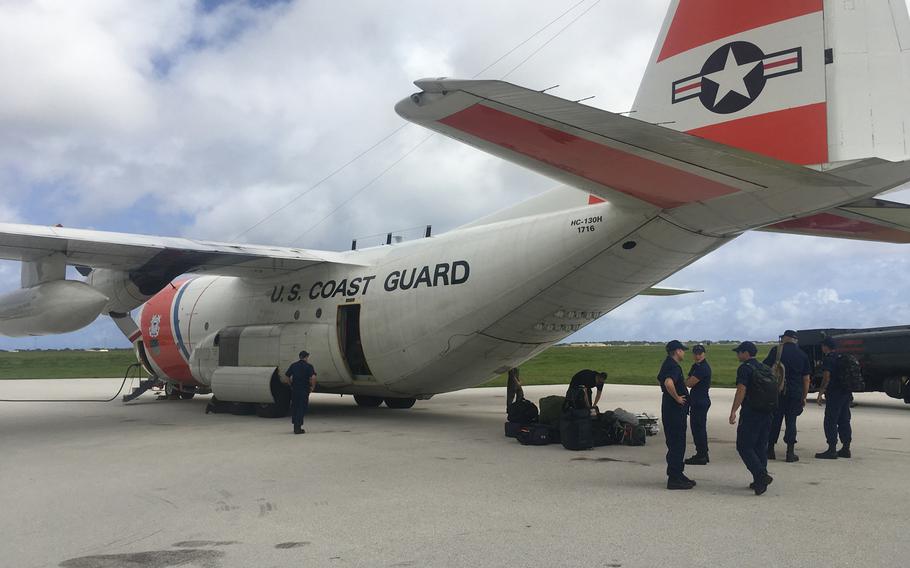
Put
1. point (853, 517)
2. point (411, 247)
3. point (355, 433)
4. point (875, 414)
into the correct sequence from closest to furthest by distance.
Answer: point (853, 517) → point (355, 433) → point (411, 247) → point (875, 414)

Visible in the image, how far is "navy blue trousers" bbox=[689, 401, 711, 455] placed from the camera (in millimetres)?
8164

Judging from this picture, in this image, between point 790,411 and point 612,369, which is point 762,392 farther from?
point 612,369

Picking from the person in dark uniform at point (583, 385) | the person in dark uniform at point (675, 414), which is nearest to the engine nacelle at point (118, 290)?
the person in dark uniform at point (583, 385)

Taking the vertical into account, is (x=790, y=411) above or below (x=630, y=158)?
below

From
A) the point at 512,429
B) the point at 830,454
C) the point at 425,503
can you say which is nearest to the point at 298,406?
the point at 512,429

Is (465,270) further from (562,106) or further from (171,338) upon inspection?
(171,338)

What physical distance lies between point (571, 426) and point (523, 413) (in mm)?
1183

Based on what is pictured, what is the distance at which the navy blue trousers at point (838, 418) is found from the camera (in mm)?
8992

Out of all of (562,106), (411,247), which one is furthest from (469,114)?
(411,247)

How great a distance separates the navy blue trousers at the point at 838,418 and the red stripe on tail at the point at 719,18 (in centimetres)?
490

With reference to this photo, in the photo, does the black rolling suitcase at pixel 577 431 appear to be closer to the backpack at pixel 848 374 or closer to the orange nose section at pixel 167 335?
the backpack at pixel 848 374

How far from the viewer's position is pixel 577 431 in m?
9.67

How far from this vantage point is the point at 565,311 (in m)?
11.0

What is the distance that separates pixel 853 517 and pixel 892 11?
5229mm
